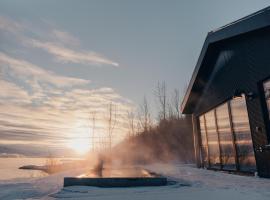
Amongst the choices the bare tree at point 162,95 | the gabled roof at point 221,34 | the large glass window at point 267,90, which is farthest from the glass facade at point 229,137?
the bare tree at point 162,95

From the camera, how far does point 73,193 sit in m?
4.87

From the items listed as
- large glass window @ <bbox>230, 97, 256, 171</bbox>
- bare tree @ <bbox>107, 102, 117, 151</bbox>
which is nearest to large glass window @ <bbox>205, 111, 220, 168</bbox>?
large glass window @ <bbox>230, 97, 256, 171</bbox>

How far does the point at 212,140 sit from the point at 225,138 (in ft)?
4.96

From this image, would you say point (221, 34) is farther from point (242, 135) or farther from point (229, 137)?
point (229, 137)

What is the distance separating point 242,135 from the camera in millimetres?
8328

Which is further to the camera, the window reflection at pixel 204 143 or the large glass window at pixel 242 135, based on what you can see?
the window reflection at pixel 204 143

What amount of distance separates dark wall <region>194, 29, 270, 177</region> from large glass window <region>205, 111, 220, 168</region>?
94 centimetres

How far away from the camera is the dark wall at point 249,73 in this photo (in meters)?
7.03

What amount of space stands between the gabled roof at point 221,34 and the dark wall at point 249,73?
0.39m

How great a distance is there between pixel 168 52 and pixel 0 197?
1215cm

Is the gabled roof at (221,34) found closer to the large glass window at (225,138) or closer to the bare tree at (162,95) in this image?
the large glass window at (225,138)

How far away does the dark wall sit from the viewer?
7.03m

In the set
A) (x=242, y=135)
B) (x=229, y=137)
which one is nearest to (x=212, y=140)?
(x=229, y=137)

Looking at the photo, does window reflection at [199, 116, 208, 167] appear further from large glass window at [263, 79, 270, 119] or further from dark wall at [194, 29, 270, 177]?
large glass window at [263, 79, 270, 119]
